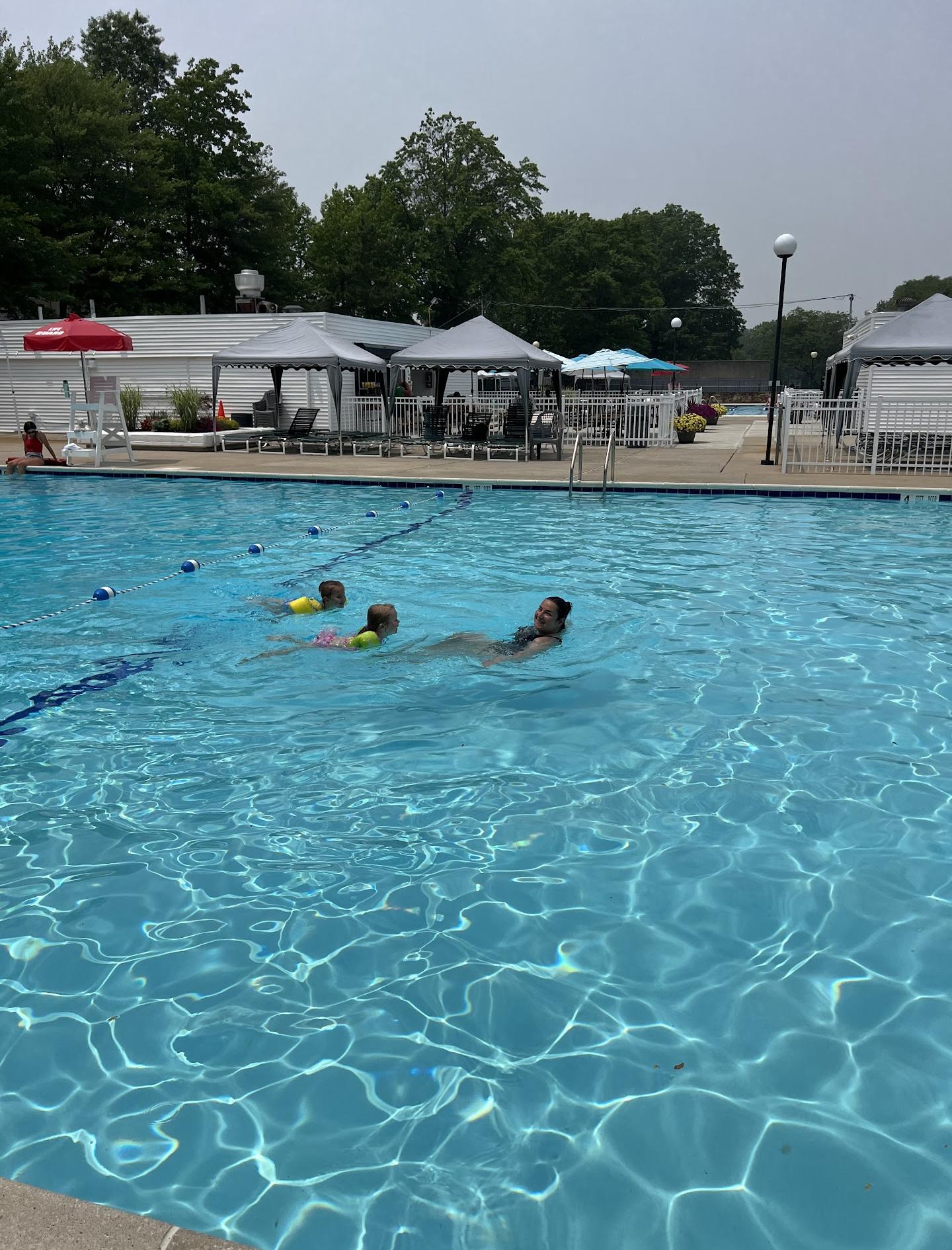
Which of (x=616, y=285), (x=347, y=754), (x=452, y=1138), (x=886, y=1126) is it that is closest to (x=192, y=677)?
(x=347, y=754)

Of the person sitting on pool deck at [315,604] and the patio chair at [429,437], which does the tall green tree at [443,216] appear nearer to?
the patio chair at [429,437]

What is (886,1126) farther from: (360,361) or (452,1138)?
(360,361)

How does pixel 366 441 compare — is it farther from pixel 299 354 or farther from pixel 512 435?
pixel 512 435

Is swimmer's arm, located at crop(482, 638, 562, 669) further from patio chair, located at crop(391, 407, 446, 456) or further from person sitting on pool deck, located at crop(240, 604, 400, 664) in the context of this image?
patio chair, located at crop(391, 407, 446, 456)

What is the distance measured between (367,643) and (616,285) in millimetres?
70623

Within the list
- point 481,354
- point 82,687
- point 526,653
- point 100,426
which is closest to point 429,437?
point 481,354

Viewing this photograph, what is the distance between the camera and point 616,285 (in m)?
A: 71.7

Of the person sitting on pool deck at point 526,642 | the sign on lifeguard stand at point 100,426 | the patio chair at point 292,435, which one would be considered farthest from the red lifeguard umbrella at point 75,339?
the person sitting on pool deck at point 526,642

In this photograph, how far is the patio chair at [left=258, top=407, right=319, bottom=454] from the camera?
72.9ft

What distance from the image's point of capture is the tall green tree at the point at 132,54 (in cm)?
5809

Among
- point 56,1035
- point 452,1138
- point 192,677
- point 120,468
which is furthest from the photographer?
point 120,468

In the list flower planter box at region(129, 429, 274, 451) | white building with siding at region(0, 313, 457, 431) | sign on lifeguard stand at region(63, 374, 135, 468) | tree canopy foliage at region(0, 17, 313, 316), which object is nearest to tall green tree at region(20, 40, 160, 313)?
tree canopy foliage at region(0, 17, 313, 316)

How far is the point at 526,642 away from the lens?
23.4 feet

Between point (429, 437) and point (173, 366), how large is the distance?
8775 millimetres
